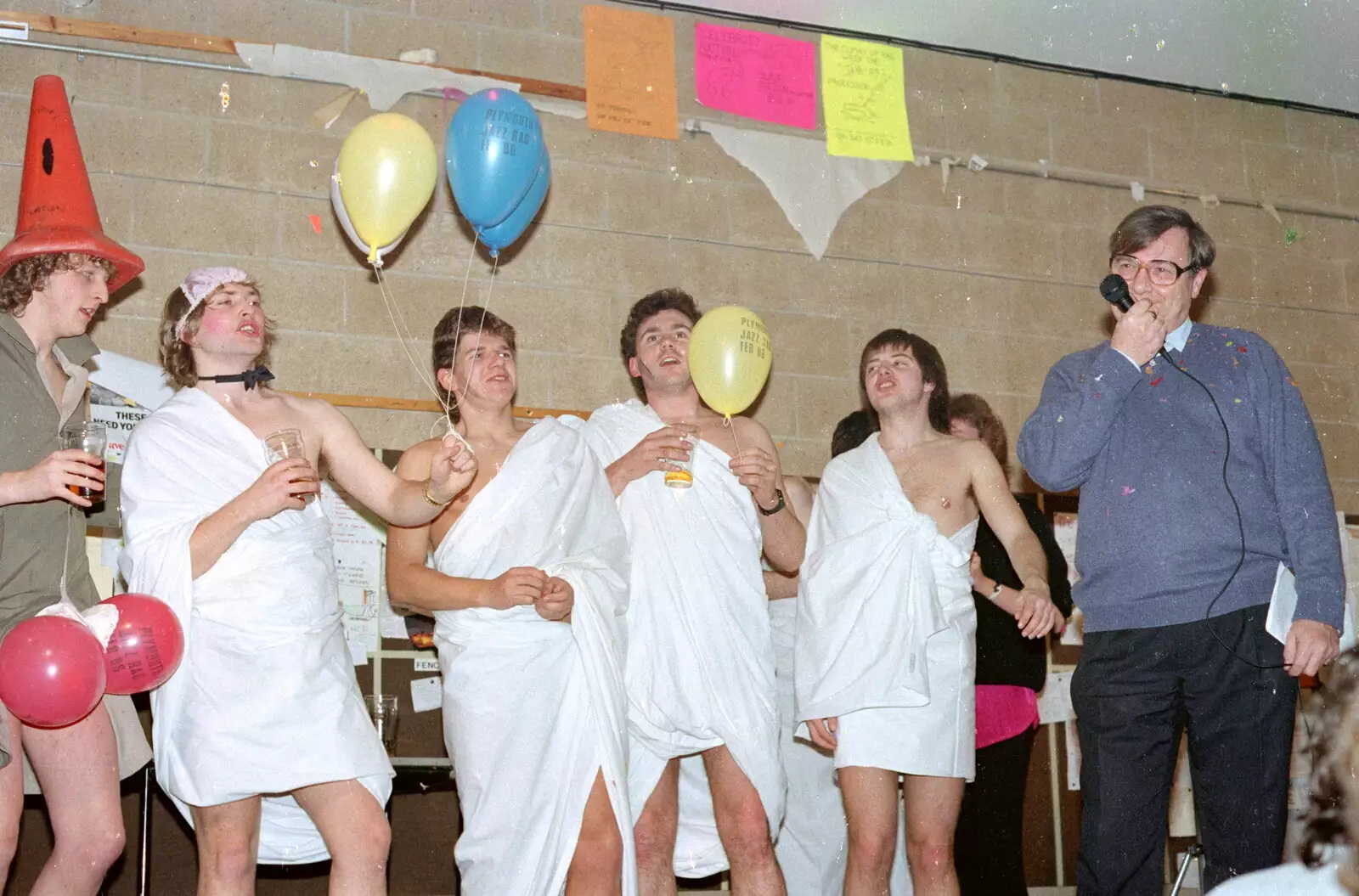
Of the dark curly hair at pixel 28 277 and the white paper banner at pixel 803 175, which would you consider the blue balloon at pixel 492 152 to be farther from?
the white paper banner at pixel 803 175

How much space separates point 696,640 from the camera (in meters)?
3.56

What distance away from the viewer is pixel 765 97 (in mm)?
5289

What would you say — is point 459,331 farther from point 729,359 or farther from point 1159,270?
point 1159,270

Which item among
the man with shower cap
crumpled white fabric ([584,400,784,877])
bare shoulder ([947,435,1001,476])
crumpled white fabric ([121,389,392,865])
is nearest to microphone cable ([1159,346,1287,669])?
bare shoulder ([947,435,1001,476])

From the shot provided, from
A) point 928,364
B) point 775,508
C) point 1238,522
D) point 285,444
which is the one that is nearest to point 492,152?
point 285,444

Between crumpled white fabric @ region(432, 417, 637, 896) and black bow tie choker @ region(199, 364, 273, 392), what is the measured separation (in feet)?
1.93

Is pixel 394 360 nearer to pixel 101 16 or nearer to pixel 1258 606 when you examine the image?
pixel 101 16

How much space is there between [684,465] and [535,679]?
649mm

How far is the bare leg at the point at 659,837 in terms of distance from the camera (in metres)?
3.40

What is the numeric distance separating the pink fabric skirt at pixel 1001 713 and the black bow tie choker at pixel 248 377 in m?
2.05

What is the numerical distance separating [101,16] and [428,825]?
2.76m

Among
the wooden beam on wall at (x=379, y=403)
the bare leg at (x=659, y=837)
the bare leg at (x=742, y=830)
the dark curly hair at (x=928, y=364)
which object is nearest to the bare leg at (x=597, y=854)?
the bare leg at (x=659, y=837)

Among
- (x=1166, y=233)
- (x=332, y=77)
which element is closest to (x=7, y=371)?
(x=332, y=77)

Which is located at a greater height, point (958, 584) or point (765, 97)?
point (765, 97)
